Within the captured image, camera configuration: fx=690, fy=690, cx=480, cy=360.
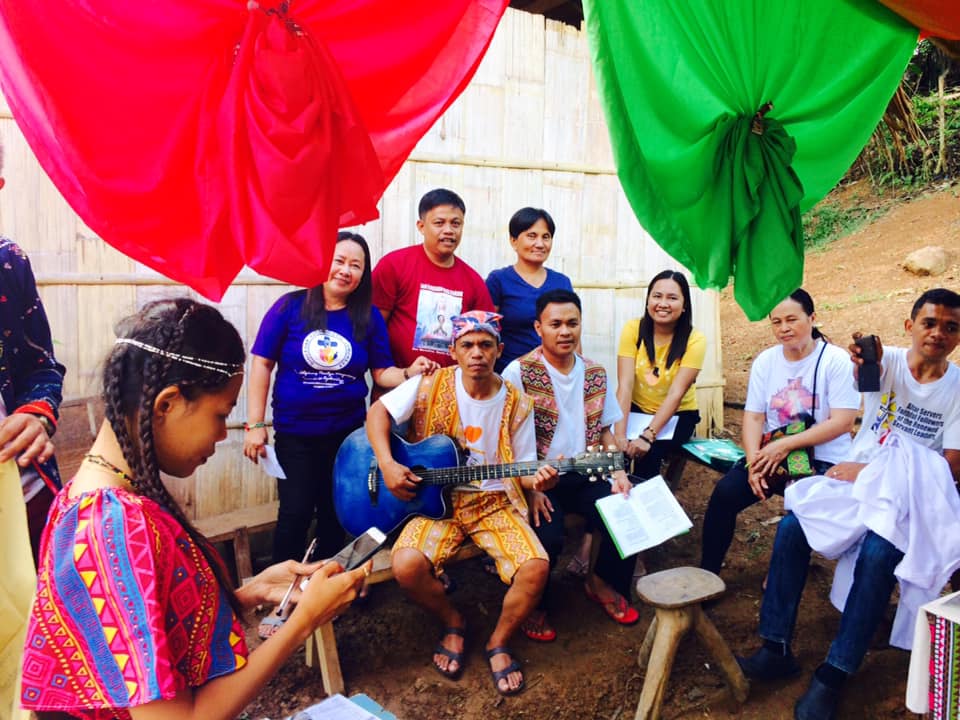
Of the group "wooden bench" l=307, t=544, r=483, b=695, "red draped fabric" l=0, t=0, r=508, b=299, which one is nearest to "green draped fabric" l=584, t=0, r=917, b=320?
"red draped fabric" l=0, t=0, r=508, b=299

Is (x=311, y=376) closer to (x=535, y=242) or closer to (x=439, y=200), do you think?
(x=439, y=200)

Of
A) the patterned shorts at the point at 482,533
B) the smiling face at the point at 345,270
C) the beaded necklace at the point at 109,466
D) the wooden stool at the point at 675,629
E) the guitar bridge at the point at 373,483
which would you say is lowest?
the wooden stool at the point at 675,629

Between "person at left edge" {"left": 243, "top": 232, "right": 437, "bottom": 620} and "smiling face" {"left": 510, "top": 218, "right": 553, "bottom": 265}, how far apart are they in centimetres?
91

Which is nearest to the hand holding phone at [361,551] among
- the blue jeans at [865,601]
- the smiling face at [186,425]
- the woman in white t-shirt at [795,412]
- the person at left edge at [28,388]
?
the smiling face at [186,425]

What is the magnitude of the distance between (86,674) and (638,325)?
3.53m

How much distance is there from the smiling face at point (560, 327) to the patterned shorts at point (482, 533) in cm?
77

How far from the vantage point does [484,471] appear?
3.08 m

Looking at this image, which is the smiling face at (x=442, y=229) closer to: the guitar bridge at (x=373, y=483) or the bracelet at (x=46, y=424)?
the guitar bridge at (x=373, y=483)

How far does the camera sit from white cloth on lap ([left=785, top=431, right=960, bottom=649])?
2.54 meters

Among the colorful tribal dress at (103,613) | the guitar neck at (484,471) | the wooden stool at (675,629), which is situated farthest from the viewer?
the guitar neck at (484,471)

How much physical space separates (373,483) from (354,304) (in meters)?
0.86

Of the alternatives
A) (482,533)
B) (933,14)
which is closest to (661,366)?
(482,533)

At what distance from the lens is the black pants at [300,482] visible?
3.28 metres

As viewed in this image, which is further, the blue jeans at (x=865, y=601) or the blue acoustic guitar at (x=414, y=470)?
the blue acoustic guitar at (x=414, y=470)
